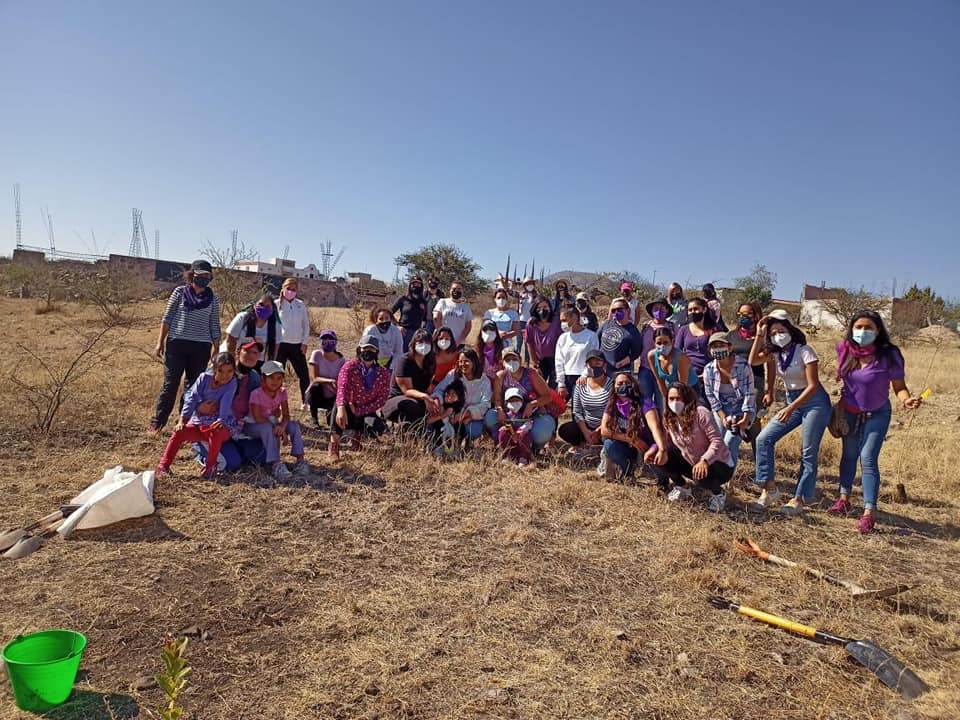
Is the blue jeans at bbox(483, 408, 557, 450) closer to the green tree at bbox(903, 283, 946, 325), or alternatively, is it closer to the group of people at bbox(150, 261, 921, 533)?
the group of people at bbox(150, 261, 921, 533)

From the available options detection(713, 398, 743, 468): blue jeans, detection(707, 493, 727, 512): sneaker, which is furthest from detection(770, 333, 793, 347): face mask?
detection(707, 493, 727, 512): sneaker

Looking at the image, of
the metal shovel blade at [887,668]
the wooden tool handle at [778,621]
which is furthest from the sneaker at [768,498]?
the metal shovel blade at [887,668]

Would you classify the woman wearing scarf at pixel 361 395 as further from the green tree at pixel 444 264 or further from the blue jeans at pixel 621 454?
the green tree at pixel 444 264

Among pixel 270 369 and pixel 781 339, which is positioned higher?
pixel 781 339

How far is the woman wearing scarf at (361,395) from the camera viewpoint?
19.7 feet

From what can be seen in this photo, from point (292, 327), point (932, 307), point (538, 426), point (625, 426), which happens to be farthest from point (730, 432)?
point (932, 307)

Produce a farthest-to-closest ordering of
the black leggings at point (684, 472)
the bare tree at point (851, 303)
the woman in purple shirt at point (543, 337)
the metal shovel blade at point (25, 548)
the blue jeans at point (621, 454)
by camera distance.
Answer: the bare tree at point (851, 303), the woman in purple shirt at point (543, 337), the blue jeans at point (621, 454), the black leggings at point (684, 472), the metal shovel blade at point (25, 548)

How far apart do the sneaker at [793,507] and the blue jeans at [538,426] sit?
215 cm

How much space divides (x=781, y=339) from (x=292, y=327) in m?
4.93

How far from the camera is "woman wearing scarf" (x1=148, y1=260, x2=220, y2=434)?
20.2ft

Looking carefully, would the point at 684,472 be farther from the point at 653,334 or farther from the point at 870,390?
the point at 653,334

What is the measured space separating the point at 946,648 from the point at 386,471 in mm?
3987

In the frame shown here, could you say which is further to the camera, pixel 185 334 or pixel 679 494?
pixel 185 334

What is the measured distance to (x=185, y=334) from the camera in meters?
6.17
